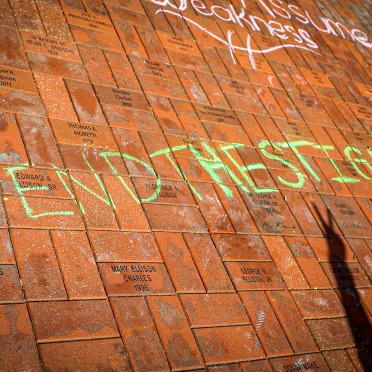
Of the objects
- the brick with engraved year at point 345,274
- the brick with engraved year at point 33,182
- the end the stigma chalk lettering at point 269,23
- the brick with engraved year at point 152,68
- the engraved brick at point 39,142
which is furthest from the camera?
the end the stigma chalk lettering at point 269,23

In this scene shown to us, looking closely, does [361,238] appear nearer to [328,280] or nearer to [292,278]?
[328,280]

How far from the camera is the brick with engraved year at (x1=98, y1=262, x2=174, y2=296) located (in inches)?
81.1

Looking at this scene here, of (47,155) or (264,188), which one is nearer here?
(47,155)

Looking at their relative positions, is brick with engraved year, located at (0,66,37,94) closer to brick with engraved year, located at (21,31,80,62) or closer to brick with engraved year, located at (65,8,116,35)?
brick with engraved year, located at (21,31,80,62)

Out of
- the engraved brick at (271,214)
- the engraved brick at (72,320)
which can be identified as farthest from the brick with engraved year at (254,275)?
the engraved brick at (72,320)

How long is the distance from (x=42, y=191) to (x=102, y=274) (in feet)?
1.56

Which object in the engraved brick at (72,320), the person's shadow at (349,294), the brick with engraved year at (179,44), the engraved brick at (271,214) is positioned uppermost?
the person's shadow at (349,294)

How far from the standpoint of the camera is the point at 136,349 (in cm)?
192

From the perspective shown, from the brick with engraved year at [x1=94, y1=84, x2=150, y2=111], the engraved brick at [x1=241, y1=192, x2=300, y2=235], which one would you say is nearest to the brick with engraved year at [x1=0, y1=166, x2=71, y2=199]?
the brick with engraved year at [x1=94, y1=84, x2=150, y2=111]

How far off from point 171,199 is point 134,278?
55cm

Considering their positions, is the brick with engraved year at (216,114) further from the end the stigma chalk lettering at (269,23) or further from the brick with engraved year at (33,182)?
the brick with engraved year at (33,182)

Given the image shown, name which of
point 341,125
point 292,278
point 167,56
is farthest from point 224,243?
point 341,125

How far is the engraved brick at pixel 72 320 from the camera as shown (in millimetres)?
1813

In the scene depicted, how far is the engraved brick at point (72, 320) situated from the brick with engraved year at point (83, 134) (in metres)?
0.89
